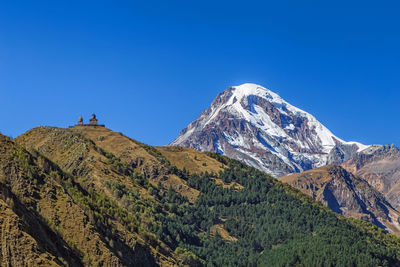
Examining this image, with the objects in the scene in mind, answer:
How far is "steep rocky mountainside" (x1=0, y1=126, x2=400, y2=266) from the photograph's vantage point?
285 ft

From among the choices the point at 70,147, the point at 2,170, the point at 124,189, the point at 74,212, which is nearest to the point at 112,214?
the point at 74,212

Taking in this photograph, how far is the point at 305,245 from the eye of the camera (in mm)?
159125

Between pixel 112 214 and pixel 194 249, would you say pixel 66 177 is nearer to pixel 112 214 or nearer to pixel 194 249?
pixel 112 214

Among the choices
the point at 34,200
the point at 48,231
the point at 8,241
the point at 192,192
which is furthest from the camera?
the point at 192,192

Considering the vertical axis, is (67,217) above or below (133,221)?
below

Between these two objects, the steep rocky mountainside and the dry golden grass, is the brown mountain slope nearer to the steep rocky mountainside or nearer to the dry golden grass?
the steep rocky mountainside

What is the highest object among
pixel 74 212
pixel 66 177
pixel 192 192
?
pixel 192 192

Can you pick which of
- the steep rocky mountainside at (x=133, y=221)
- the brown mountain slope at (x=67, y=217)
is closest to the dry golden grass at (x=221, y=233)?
the steep rocky mountainside at (x=133, y=221)

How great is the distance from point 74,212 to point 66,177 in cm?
1826

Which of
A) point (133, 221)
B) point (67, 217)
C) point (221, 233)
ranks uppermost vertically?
point (221, 233)

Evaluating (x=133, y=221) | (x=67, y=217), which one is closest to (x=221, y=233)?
(x=133, y=221)

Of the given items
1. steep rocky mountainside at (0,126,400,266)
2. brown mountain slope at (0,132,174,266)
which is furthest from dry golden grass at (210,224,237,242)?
brown mountain slope at (0,132,174,266)

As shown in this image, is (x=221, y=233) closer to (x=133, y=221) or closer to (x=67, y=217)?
(x=133, y=221)

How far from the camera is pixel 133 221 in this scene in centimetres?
13000
